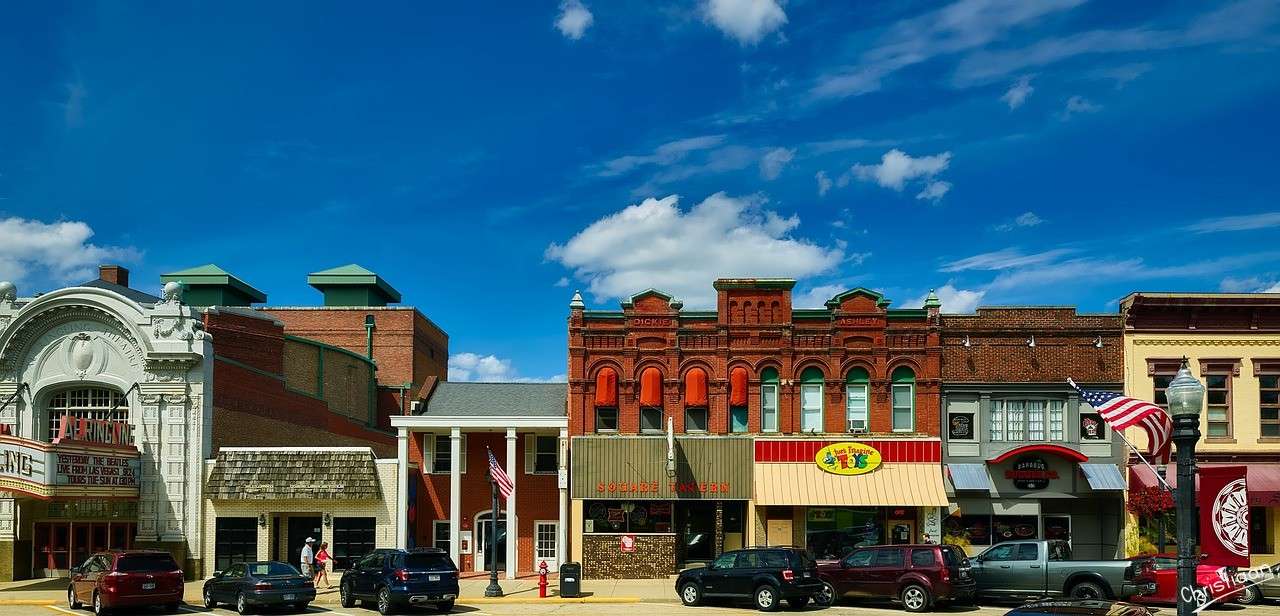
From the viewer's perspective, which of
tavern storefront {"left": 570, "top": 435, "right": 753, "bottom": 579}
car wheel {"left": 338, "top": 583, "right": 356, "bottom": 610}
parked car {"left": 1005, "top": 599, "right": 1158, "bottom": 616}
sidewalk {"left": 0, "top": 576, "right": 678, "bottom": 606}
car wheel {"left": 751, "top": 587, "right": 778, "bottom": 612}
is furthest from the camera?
tavern storefront {"left": 570, "top": 435, "right": 753, "bottom": 579}

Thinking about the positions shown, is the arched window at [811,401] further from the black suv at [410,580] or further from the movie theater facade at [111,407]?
the movie theater facade at [111,407]

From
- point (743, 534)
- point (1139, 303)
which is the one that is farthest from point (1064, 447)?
point (743, 534)

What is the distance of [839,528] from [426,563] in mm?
15625

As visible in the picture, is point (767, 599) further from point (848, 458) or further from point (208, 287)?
point (208, 287)

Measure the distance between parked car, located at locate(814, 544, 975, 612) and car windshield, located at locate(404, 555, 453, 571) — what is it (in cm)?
943

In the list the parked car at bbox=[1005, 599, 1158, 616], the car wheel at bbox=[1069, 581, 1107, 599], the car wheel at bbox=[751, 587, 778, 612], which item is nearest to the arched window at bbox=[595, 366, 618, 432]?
the car wheel at bbox=[751, 587, 778, 612]

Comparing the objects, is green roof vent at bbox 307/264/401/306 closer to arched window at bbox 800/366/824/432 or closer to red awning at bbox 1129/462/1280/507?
arched window at bbox 800/366/824/432

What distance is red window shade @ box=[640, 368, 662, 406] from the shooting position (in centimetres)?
3975

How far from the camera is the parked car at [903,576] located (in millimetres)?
28109

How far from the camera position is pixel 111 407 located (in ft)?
130

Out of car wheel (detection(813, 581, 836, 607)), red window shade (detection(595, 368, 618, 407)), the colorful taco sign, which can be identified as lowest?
car wheel (detection(813, 581, 836, 607))

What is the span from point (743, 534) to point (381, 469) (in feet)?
41.1

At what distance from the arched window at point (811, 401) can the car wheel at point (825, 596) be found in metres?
10.6

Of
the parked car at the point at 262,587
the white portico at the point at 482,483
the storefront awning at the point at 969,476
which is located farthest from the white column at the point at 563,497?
the storefront awning at the point at 969,476
